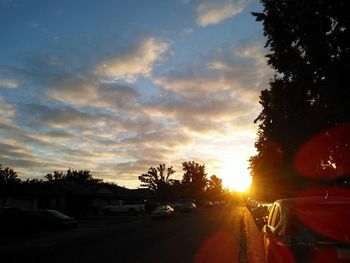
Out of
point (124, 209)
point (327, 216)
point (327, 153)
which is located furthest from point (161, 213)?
point (327, 216)

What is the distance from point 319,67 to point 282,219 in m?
17.2

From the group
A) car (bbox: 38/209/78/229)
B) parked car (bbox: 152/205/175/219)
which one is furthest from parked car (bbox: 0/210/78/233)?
parked car (bbox: 152/205/175/219)

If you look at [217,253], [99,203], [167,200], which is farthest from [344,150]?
[167,200]

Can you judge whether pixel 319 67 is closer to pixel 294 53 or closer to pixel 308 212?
pixel 294 53

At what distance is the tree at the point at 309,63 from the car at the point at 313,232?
619 inches

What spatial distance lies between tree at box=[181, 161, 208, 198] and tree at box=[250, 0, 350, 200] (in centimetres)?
13120

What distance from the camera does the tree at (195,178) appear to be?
161500mm

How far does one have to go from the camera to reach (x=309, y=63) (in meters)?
23.9

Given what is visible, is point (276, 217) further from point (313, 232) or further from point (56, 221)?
point (56, 221)

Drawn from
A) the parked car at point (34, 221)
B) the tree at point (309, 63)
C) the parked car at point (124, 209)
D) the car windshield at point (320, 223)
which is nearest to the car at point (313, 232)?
the car windshield at point (320, 223)

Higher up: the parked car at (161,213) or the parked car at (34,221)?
the parked car at (161,213)

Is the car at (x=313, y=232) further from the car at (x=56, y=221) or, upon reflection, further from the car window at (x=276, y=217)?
the car at (x=56, y=221)

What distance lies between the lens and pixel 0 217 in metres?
33.9

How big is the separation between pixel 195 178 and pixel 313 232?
160 meters
